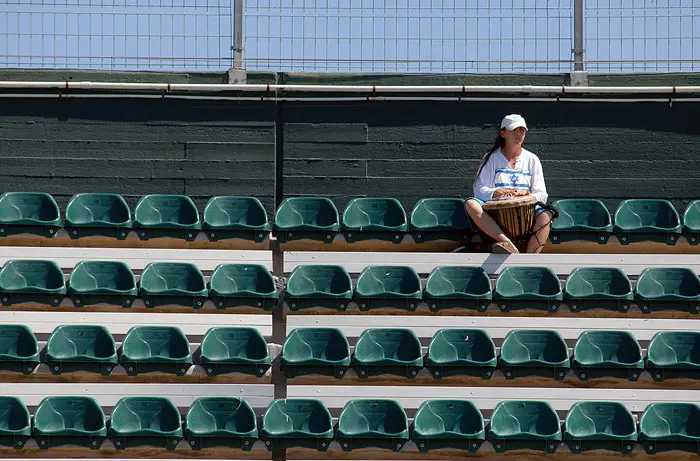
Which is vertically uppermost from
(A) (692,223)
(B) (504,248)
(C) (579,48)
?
(C) (579,48)

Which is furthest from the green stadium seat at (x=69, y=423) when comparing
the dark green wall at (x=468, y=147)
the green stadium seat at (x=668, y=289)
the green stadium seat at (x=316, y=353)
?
the green stadium seat at (x=668, y=289)

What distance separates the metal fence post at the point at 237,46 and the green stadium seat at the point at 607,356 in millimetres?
3643

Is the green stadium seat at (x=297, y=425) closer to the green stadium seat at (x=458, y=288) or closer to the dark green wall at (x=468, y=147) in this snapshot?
the green stadium seat at (x=458, y=288)

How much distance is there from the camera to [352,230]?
9.40 m

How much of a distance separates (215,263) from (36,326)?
1321 mm

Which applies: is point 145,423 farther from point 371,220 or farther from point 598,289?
point 598,289

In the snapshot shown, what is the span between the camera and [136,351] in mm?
8328

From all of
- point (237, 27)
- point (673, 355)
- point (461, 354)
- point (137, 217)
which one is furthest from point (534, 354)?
point (237, 27)

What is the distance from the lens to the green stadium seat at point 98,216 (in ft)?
30.4

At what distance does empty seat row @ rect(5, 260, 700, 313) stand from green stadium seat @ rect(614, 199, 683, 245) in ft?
1.62

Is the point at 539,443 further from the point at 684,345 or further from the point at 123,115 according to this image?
the point at 123,115

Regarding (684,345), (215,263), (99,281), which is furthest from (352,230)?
(684,345)

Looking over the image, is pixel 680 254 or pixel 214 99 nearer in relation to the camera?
pixel 680 254

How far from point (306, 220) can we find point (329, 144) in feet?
3.66
